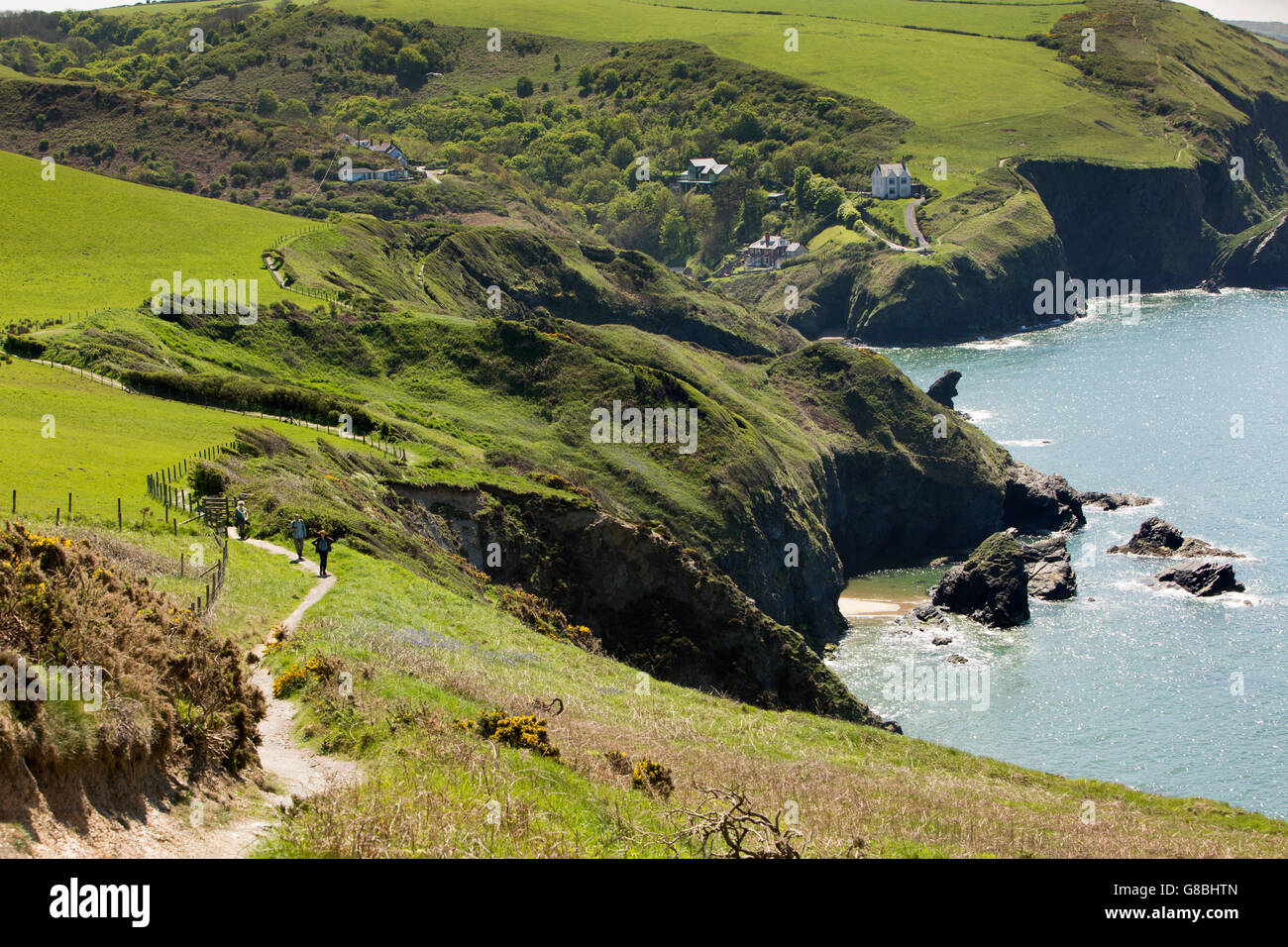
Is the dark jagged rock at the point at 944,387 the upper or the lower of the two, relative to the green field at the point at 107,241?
lower

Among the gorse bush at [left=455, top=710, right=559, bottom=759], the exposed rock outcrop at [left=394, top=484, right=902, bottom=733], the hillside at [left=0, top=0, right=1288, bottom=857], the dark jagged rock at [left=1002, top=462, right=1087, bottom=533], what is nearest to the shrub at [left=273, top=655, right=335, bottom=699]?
the hillside at [left=0, top=0, right=1288, bottom=857]

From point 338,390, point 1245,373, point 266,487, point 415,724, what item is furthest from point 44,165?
point 1245,373

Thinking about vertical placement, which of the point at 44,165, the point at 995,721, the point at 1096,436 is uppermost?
the point at 44,165

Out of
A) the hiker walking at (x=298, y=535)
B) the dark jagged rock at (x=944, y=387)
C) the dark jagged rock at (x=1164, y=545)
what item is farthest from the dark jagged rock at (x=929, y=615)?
the hiker walking at (x=298, y=535)

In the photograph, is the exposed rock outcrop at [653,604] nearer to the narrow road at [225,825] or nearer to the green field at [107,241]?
the narrow road at [225,825]

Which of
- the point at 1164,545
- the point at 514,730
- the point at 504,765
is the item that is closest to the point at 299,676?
the point at 514,730

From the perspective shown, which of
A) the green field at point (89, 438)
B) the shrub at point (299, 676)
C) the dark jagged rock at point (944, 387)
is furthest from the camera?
the dark jagged rock at point (944, 387)
